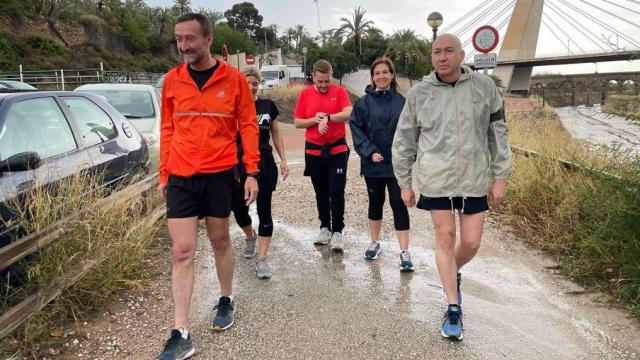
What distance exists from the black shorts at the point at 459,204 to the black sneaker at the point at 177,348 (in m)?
1.77

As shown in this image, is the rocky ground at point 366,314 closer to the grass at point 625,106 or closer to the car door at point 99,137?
the car door at point 99,137

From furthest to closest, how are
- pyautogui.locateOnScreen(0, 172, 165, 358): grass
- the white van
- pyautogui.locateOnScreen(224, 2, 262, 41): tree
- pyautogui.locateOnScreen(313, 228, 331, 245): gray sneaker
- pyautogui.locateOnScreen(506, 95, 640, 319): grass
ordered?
pyautogui.locateOnScreen(224, 2, 262, 41): tree
the white van
pyautogui.locateOnScreen(313, 228, 331, 245): gray sneaker
pyautogui.locateOnScreen(506, 95, 640, 319): grass
pyautogui.locateOnScreen(0, 172, 165, 358): grass

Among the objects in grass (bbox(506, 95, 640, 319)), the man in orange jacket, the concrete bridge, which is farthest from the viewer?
the concrete bridge

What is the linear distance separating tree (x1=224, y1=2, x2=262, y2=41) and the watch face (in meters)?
99.9

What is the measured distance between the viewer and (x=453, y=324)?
10.9 feet

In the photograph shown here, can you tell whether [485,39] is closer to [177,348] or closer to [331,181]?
[331,181]

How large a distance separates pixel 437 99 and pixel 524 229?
305 cm

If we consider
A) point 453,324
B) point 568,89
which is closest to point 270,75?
point 453,324

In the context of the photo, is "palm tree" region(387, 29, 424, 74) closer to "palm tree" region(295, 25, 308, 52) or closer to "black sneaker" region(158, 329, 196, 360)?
"palm tree" region(295, 25, 308, 52)

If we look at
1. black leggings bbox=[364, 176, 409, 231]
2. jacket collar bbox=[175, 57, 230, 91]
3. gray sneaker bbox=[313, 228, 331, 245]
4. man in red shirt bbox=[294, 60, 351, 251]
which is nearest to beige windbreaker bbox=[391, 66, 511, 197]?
black leggings bbox=[364, 176, 409, 231]

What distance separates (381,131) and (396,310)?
156cm

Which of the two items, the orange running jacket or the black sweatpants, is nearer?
the orange running jacket

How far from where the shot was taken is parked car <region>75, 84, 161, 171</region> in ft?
27.3

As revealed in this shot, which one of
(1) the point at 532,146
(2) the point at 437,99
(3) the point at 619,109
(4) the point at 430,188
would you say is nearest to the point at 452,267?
(4) the point at 430,188
